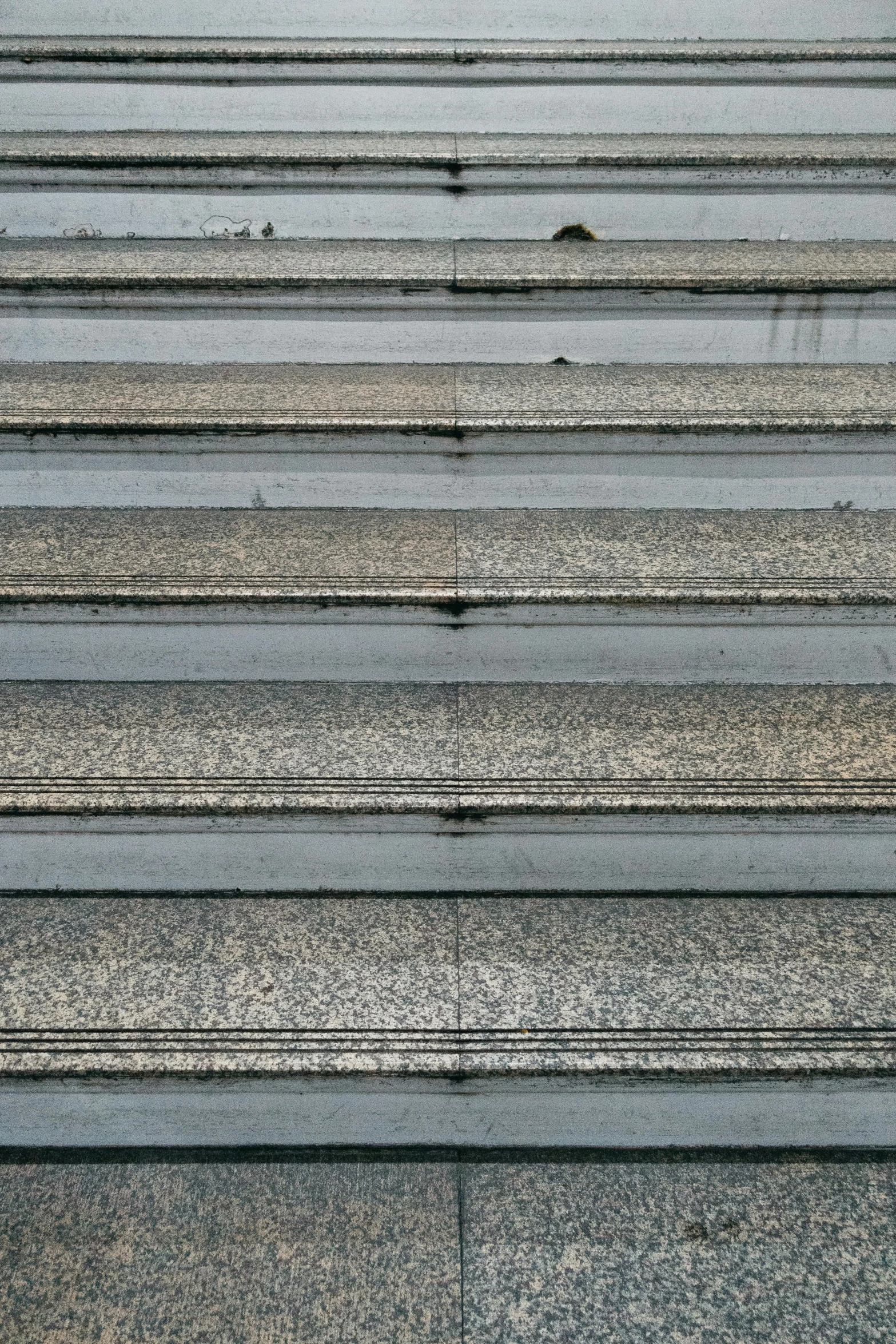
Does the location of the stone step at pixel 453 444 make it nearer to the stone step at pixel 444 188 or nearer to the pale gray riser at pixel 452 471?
the pale gray riser at pixel 452 471

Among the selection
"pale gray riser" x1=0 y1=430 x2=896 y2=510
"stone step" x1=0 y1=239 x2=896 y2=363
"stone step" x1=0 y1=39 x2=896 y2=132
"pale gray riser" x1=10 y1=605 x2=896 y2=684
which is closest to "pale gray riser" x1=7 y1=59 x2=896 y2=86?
"stone step" x1=0 y1=39 x2=896 y2=132

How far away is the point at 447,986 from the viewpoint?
125cm

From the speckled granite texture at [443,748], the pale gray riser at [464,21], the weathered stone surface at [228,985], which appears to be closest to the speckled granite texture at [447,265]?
the pale gray riser at [464,21]

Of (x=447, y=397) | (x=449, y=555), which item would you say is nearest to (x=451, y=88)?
(x=447, y=397)

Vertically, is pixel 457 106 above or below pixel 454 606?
above

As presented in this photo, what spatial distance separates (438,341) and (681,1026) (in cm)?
148

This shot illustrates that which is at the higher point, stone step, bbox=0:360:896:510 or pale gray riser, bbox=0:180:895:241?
pale gray riser, bbox=0:180:895:241

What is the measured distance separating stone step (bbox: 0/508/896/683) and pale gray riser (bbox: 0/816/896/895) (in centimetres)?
34

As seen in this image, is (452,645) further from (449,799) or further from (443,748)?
(449,799)

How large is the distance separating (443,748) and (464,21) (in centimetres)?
208

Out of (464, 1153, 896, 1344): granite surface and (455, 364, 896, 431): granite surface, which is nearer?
(464, 1153, 896, 1344): granite surface

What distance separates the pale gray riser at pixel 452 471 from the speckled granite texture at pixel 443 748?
0.41m

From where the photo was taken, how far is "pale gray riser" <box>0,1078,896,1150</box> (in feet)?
3.84

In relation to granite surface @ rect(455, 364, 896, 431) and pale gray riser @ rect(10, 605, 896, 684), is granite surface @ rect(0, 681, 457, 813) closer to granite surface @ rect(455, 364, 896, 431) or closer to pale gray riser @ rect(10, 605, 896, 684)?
pale gray riser @ rect(10, 605, 896, 684)
